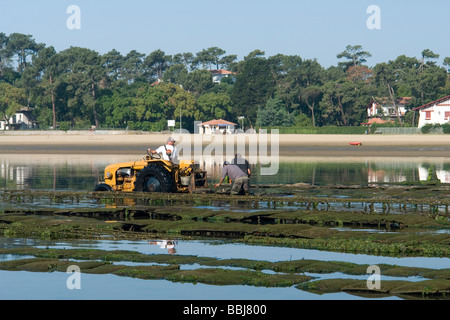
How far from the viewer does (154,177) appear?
84.0ft

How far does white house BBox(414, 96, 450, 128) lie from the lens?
118812 millimetres

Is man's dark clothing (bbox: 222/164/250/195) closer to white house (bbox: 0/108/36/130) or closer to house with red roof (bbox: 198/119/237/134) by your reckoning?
house with red roof (bbox: 198/119/237/134)

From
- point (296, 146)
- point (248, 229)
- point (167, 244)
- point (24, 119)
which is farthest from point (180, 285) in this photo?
point (24, 119)

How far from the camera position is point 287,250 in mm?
16719

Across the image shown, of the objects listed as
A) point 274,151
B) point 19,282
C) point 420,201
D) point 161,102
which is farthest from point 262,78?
point 19,282

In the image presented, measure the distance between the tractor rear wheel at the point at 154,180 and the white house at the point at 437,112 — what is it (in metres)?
99.2

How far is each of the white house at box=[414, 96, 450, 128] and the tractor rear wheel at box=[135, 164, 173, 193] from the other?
326 feet

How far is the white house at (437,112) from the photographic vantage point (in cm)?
11881

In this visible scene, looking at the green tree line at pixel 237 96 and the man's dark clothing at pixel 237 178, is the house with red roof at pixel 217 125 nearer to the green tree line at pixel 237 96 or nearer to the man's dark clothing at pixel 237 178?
the green tree line at pixel 237 96

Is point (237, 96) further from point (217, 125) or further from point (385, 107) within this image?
point (385, 107)

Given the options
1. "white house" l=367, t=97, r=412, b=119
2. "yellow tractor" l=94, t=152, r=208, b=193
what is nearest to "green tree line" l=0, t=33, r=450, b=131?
"white house" l=367, t=97, r=412, b=119
